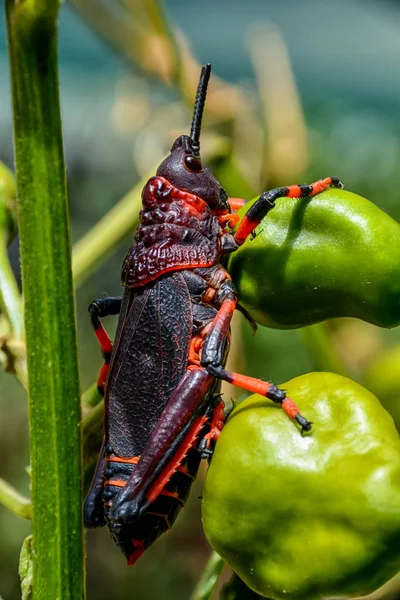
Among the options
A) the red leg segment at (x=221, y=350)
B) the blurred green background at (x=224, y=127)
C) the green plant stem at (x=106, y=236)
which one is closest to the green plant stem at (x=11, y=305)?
the green plant stem at (x=106, y=236)

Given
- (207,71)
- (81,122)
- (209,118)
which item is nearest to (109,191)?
(81,122)

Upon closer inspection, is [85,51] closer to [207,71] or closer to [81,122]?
[81,122]

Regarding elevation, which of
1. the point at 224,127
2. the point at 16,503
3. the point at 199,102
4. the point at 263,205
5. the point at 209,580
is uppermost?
the point at 199,102

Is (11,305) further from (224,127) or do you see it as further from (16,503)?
(224,127)

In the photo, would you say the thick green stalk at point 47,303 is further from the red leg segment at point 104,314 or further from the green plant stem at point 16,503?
the red leg segment at point 104,314

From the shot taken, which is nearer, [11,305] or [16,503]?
[16,503]

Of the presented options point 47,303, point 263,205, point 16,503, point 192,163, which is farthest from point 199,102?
point 16,503
